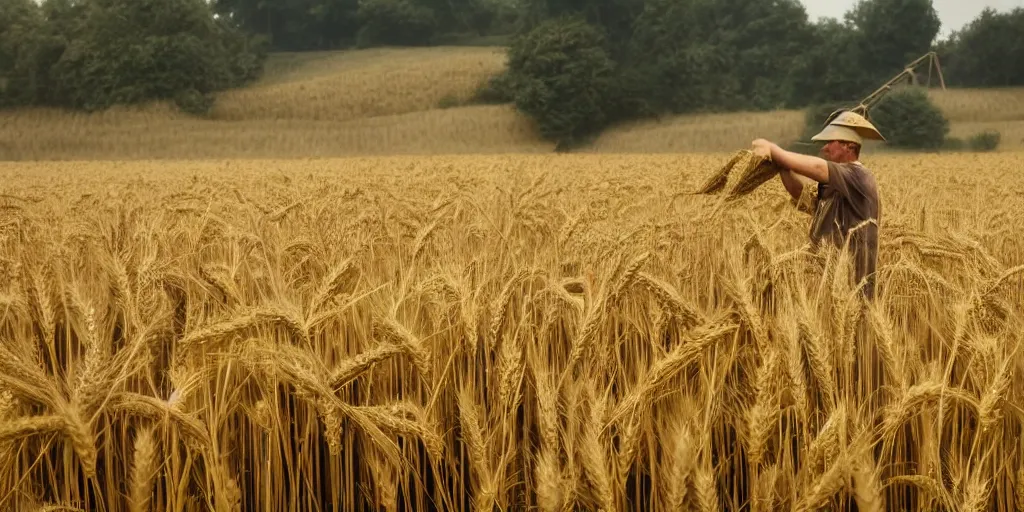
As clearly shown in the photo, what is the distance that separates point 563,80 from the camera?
3681cm

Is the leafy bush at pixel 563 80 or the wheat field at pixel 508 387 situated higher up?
the leafy bush at pixel 563 80

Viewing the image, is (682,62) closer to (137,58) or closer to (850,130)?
(137,58)

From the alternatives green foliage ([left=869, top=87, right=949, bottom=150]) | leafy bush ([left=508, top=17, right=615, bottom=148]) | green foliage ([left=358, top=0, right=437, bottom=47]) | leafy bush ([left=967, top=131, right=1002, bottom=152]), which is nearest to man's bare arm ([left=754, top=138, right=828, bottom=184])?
green foliage ([left=869, top=87, right=949, bottom=150])

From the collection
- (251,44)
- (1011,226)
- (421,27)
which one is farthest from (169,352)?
(421,27)

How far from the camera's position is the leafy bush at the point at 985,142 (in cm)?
2677

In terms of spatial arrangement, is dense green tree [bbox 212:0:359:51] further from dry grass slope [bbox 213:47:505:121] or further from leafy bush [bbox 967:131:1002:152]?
leafy bush [bbox 967:131:1002:152]

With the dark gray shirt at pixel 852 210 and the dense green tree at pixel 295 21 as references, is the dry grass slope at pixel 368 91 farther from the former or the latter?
the dark gray shirt at pixel 852 210

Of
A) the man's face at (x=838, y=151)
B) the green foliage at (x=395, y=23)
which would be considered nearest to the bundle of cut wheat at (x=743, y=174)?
the man's face at (x=838, y=151)

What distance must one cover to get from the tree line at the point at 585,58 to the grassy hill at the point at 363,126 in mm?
1405

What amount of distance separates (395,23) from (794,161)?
61.7 m

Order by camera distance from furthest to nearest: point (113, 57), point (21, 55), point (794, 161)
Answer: point (21, 55) → point (113, 57) → point (794, 161)

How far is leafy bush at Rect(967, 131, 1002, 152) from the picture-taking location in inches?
1054

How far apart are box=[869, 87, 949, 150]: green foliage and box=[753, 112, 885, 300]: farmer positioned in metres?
25.8

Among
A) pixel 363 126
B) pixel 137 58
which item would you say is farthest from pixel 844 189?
pixel 137 58
